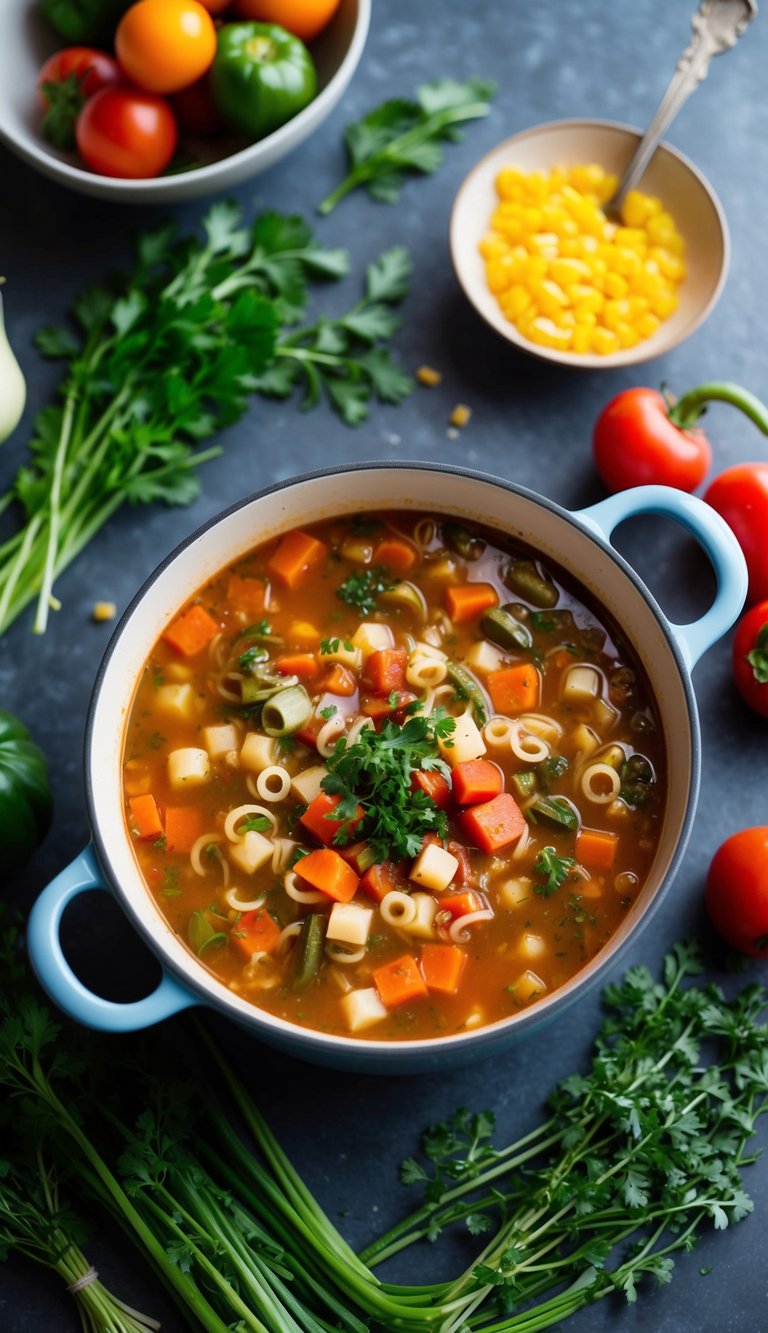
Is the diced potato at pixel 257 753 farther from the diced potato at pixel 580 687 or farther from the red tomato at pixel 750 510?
the red tomato at pixel 750 510

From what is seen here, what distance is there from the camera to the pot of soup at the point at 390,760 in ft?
10.6

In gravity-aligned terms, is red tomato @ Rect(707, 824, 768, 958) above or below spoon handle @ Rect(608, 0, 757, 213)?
below

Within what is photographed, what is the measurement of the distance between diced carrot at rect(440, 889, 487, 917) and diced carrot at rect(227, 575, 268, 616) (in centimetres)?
97

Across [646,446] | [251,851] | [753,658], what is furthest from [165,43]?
[753,658]

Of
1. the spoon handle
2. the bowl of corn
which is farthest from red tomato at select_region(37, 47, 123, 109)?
the spoon handle

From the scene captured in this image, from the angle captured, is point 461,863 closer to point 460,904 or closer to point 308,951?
point 460,904

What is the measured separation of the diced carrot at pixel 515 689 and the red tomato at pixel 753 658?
2.40 feet

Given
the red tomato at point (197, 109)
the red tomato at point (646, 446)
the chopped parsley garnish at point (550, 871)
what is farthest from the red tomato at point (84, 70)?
the chopped parsley garnish at point (550, 871)

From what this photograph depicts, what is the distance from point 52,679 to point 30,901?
2.21 ft

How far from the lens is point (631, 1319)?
3.46 meters

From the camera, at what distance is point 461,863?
11.0 ft

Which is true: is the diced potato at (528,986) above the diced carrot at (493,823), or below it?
below

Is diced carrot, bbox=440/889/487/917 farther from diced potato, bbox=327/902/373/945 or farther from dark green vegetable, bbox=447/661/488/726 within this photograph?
dark green vegetable, bbox=447/661/488/726

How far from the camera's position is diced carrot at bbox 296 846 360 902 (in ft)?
10.8
